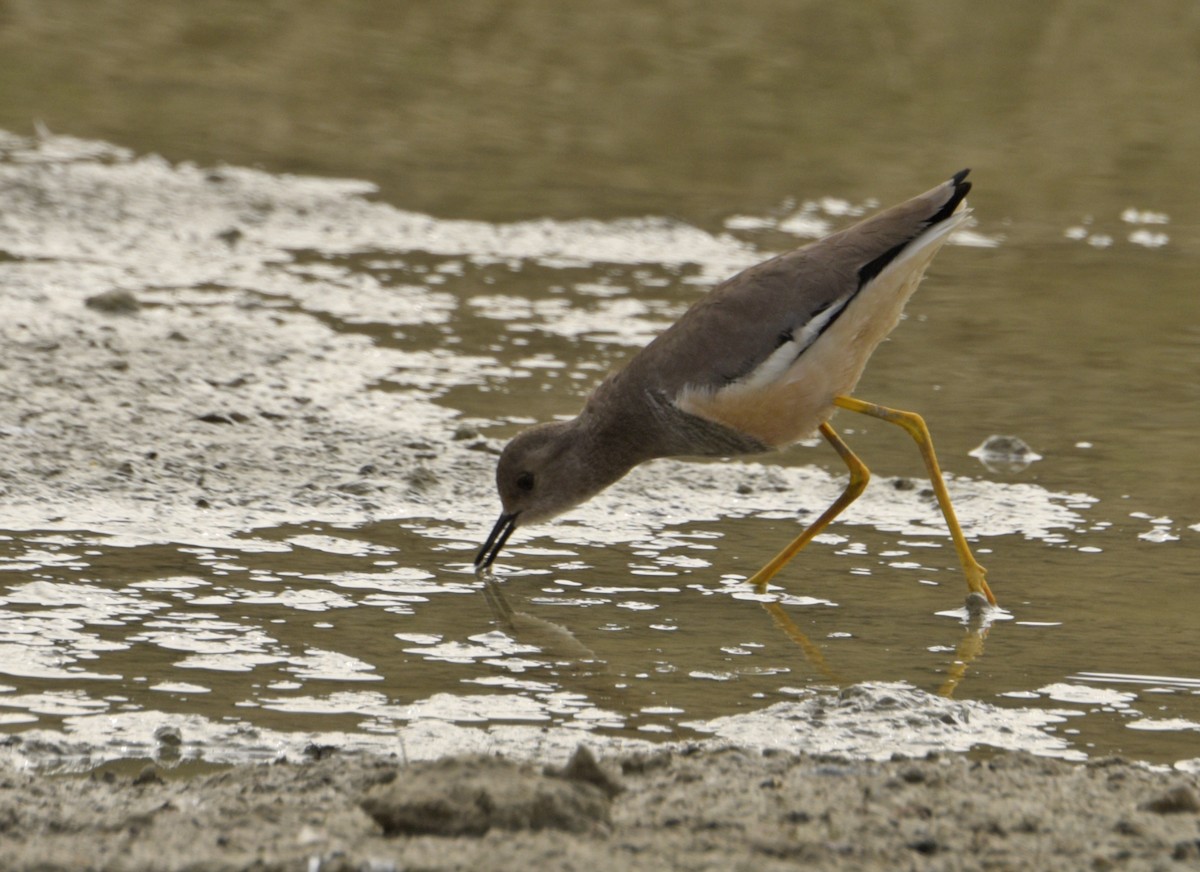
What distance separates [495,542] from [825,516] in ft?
4.11

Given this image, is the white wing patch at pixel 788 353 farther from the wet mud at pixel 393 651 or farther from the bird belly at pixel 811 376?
the wet mud at pixel 393 651

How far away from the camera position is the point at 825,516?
6.89m

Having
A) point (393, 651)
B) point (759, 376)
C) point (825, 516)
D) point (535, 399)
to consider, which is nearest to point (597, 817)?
point (393, 651)

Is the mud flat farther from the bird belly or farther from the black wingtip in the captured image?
the black wingtip

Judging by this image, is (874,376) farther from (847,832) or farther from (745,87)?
(745,87)

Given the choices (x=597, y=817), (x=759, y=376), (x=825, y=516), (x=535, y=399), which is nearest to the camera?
(x=597, y=817)

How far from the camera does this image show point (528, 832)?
3.91 meters

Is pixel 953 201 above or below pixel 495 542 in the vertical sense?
above

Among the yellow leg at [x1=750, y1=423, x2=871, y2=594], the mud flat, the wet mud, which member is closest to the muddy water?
the wet mud

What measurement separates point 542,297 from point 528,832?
6947 mm

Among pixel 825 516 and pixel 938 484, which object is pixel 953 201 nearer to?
pixel 938 484

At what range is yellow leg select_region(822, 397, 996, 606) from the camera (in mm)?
6379

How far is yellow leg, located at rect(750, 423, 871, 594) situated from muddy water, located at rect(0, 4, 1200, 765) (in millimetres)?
127

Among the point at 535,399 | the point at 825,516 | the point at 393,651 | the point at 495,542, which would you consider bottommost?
the point at 393,651
